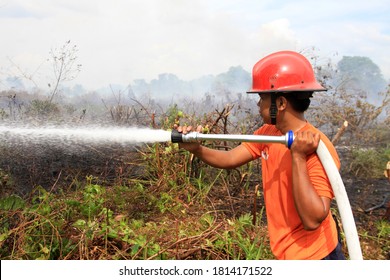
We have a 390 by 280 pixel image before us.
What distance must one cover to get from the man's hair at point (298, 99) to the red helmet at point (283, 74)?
0.04m

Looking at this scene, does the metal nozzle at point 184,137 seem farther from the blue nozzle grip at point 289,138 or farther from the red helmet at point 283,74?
the blue nozzle grip at point 289,138

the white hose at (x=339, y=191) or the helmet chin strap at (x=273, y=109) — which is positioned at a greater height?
the helmet chin strap at (x=273, y=109)

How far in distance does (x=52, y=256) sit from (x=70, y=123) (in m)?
4.49

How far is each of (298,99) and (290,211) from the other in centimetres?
62

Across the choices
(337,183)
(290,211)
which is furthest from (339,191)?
(290,211)

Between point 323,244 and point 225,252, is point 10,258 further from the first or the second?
point 323,244

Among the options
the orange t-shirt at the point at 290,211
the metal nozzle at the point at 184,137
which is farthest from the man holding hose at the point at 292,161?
the metal nozzle at the point at 184,137

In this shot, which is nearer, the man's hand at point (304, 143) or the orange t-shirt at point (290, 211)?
the man's hand at point (304, 143)

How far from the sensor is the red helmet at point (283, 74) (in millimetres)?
2201

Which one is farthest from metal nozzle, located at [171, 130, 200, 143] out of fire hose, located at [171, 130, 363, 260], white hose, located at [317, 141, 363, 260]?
white hose, located at [317, 141, 363, 260]

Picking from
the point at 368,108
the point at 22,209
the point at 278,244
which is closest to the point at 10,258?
the point at 22,209

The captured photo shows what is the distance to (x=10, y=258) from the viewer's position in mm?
3145

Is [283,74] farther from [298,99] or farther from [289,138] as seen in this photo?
[289,138]

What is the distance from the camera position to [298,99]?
2217 mm
